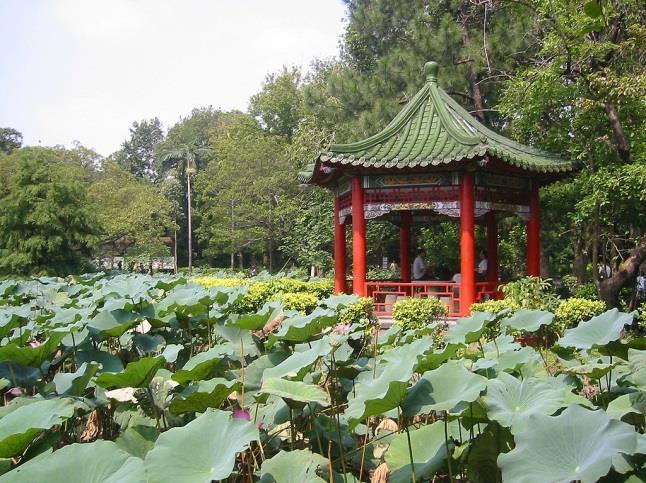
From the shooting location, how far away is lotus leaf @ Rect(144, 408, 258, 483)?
2008 millimetres

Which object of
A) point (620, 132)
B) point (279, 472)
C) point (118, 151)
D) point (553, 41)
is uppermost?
point (118, 151)

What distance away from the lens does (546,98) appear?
11.1 m

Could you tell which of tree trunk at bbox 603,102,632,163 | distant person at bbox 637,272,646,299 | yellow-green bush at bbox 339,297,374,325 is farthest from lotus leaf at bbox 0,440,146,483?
distant person at bbox 637,272,646,299

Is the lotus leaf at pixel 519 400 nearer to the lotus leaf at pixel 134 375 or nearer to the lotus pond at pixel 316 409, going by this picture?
the lotus pond at pixel 316 409

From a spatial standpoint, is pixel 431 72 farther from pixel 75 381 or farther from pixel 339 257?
pixel 75 381

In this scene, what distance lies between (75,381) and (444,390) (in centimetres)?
176

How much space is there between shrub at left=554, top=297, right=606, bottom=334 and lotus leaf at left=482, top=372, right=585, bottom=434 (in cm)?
626

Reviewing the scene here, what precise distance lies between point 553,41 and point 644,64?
5.17ft

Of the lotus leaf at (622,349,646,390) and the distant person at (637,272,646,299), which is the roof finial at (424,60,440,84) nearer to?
the distant person at (637,272,646,299)

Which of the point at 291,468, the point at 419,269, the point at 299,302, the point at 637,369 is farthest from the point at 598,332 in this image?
the point at 419,269

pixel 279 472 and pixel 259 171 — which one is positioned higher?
pixel 259 171

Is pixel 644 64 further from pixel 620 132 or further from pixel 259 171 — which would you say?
pixel 259 171

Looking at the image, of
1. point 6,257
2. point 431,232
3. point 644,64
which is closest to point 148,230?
point 6,257

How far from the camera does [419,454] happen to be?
2633 millimetres
